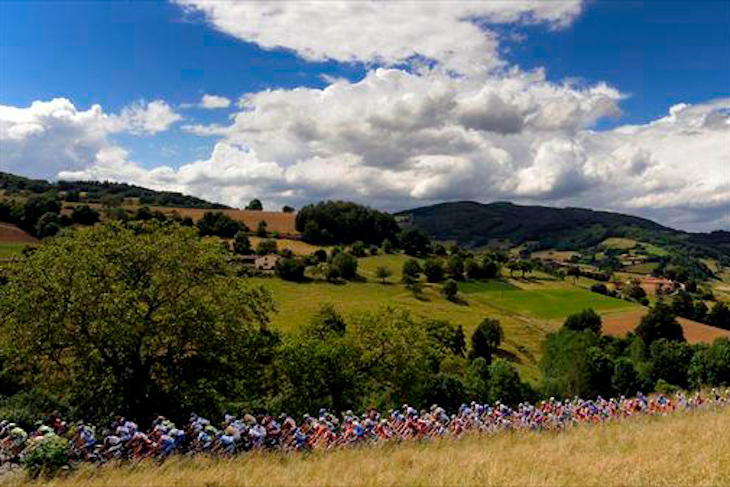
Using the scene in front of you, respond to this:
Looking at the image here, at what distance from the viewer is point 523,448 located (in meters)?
12.6

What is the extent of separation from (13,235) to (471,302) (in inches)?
3843

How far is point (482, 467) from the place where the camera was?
10070 millimetres

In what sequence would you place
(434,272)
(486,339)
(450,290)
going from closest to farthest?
1. (486,339)
2. (450,290)
3. (434,272)

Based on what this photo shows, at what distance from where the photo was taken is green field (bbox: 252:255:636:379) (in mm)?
98875

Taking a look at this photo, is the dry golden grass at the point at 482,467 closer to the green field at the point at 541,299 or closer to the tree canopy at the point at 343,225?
the green field at the point at 541,299

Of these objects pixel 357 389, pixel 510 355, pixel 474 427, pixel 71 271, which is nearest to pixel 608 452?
pixel 474 427

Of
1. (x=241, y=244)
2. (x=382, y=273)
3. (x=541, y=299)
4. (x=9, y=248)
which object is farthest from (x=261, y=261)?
(x=541, y=299)

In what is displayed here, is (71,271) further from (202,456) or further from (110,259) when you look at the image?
(202,456)

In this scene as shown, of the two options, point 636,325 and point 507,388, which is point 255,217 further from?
point 507,388

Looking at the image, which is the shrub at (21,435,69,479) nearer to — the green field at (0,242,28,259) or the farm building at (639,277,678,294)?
the green field at (0,242,28,259)

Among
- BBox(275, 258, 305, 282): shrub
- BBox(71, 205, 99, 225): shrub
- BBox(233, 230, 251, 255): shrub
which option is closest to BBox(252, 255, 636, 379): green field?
BBox(275, 258, 305, 282): shrub

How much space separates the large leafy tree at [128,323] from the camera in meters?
25.1

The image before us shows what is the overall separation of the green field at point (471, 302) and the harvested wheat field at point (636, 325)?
20.3 feet

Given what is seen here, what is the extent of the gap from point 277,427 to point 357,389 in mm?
21070
